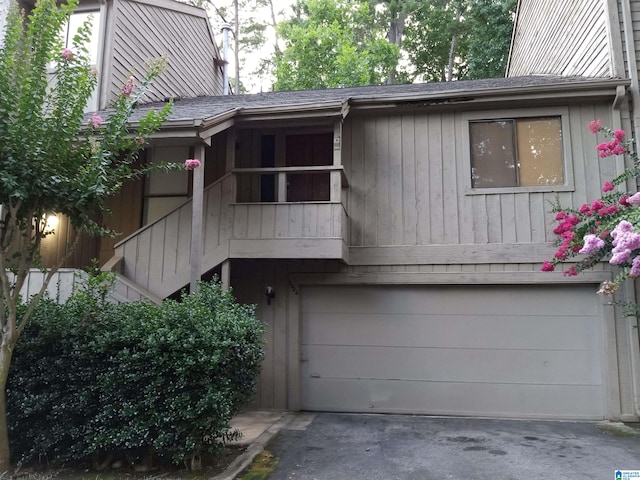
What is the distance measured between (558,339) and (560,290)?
0.71m

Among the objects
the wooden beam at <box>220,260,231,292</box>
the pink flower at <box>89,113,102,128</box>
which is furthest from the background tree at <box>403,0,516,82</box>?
the pink flower at <box>89,113,102,128</box>

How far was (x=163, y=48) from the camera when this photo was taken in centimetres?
1103

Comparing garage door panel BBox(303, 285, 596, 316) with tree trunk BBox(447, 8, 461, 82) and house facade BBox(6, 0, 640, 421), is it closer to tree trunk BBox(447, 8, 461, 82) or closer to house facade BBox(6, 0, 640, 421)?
house facade BBox(6, 0, 640, 421)

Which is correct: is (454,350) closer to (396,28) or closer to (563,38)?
(563,38)

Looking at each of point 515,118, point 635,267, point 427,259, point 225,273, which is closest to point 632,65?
point 515,118

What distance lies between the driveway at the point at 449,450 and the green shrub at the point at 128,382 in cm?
97

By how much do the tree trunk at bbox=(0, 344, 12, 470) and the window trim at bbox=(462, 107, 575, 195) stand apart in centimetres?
611

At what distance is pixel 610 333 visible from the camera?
6781 mm

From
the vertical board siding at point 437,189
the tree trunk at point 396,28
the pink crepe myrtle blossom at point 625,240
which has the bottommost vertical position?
the pink crepe myrtle blossom at point 625,240

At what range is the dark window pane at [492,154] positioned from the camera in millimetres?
7355

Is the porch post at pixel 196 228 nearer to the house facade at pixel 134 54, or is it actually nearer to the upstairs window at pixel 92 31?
the house facade at pixel 134 54

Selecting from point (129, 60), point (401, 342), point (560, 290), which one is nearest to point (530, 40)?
point (560, 290)

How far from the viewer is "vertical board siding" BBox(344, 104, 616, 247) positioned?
7.10 metres

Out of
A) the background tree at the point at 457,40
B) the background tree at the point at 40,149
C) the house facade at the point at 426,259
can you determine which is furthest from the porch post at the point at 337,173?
the background tree at the point at 457,40
